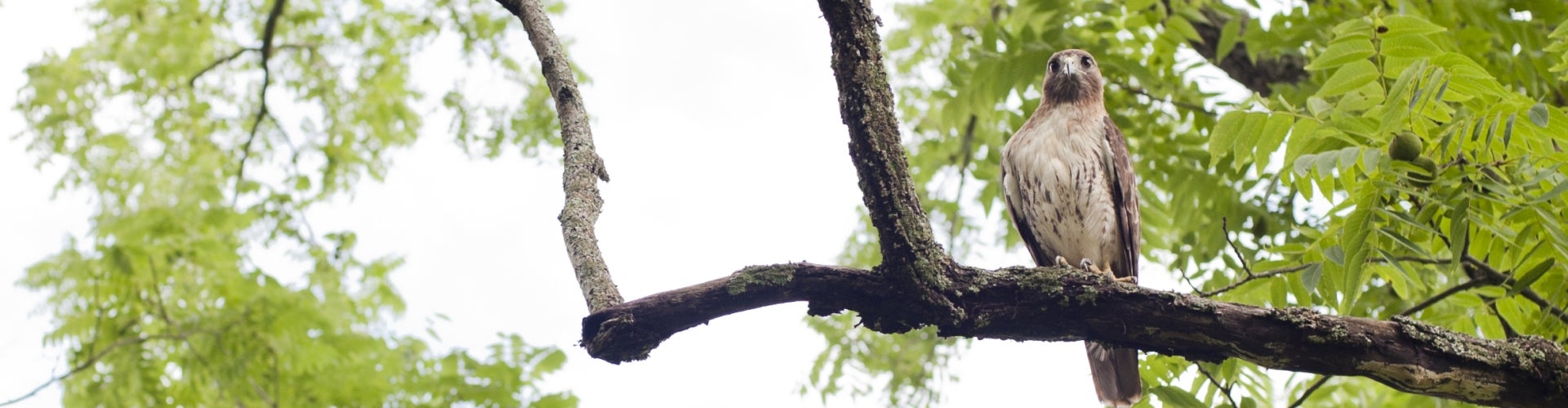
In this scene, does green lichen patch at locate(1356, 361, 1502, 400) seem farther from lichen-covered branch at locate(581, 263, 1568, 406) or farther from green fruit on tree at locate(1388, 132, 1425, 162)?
green fruit on tree at locate(1388, 132, 1425, 162)

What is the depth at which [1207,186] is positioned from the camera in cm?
554

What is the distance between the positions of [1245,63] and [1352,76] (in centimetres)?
305

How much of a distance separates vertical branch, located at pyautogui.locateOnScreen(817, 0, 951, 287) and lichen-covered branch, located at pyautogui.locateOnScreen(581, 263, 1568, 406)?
0.60ft

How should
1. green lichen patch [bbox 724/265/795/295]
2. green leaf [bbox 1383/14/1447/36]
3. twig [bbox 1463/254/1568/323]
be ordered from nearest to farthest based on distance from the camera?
green lichen patch [bbox 724/265/795/295], green leaf [bbox 1383/14/1447/36], twig [bbox 1463/254/1568/323]

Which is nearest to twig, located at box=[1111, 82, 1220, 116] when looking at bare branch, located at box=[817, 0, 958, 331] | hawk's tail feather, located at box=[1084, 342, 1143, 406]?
hawk's tail feather, located at box=[1084, 342, 1143, 406]

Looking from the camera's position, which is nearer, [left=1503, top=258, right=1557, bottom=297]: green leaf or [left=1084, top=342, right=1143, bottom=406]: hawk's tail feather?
[left=1503, top=258, right=1557, bottom=297]: green leaf

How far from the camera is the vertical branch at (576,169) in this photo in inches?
100

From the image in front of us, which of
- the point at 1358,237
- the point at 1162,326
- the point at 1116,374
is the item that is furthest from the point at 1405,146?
the point at 1116,374

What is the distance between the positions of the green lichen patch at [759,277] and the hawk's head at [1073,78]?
10.2 ft

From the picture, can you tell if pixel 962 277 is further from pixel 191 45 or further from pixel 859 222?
pixel 191 45

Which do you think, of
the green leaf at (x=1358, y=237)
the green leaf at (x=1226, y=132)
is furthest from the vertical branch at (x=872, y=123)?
the green leaf at (x=1226, y=132)

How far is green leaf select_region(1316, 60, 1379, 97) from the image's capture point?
356 centimetres

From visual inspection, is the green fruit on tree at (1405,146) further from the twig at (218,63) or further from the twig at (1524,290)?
the twig at (218,63)

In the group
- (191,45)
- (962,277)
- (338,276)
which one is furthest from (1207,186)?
(191,45)
